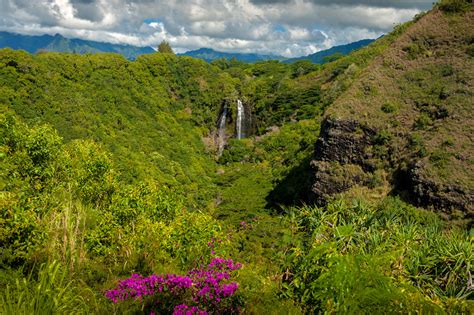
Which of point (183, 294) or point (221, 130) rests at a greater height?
point (183, 294)

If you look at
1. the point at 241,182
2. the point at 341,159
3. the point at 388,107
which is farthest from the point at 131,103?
the point at 388,107

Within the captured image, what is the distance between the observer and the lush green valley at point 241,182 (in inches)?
216

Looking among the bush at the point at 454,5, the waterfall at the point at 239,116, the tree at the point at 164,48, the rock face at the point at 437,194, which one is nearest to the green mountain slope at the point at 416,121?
the rock face at the point at 437,194

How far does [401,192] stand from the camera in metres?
32.3

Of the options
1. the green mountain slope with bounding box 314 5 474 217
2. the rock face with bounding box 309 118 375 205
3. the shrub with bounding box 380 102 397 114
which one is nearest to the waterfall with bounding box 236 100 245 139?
the green mountain slope with bounding box 314 5 474 217

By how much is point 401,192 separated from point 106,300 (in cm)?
3189

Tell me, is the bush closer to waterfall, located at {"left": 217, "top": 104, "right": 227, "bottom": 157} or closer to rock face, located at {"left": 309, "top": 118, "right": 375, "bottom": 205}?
rock face, located at {"left": 309, "top": 118, "right": 375, "bottom": 205}

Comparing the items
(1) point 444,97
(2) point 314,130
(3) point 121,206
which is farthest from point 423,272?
(2) point 314,130

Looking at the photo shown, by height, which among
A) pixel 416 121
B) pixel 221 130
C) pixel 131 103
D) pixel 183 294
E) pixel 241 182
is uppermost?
pixel 183 294

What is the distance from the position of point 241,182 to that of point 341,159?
2676cm

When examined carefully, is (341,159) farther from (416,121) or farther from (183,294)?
(183,294)

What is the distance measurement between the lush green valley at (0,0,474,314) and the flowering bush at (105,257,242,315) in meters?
0.03

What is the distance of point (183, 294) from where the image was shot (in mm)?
5562

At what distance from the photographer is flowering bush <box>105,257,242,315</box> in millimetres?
5230
